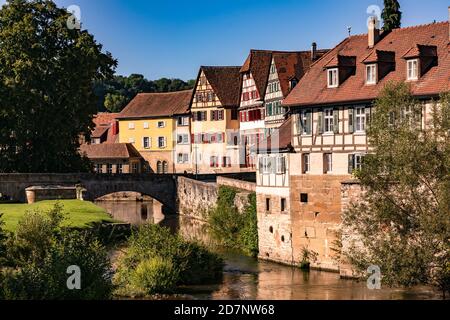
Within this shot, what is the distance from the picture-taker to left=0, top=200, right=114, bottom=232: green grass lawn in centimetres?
4091

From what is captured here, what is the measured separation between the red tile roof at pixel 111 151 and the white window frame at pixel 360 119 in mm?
48591

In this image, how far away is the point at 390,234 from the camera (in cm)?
2850

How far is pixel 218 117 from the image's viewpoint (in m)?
75.8

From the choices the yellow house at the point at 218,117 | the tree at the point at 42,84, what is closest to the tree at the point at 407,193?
the tree at the point at 42,84

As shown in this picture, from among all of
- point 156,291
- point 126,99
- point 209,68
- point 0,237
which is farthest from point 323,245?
point 126,99

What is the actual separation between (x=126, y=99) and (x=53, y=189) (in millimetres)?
83127

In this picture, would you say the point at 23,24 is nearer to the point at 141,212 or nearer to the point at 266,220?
the point at 141,212

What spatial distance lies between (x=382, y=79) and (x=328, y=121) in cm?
293

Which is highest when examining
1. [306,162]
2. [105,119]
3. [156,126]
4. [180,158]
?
[105,119]

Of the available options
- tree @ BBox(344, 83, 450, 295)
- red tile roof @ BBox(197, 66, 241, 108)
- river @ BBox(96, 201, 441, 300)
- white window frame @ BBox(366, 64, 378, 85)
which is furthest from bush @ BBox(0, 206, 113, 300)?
red tile roof @ BBox(197, 66, 241, 108)

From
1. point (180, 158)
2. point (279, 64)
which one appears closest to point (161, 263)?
point (279, 64)

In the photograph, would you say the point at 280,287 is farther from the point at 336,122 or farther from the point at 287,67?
the point at 287,67

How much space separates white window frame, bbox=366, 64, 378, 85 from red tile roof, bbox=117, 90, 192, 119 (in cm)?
4369

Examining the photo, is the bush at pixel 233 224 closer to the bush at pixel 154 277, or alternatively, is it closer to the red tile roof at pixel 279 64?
the bush at pixel 154 277
